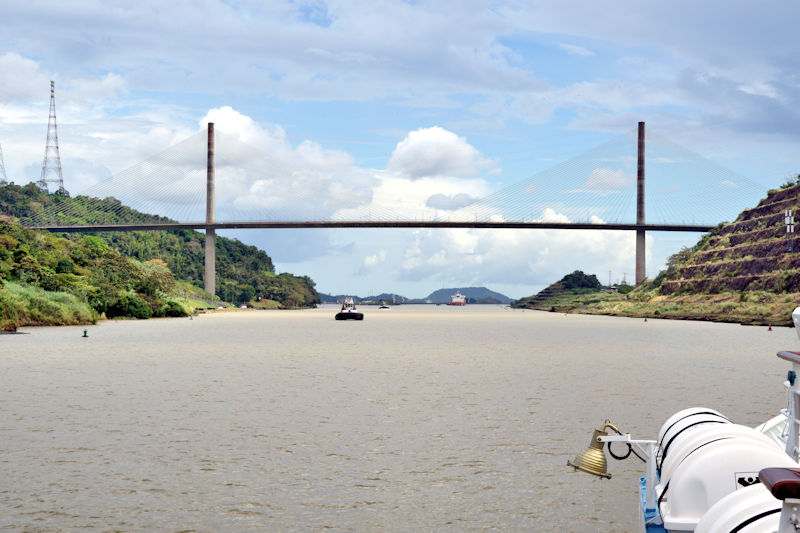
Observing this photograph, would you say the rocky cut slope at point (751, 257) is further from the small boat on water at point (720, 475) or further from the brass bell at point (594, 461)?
the brass bell at point (594, 461)

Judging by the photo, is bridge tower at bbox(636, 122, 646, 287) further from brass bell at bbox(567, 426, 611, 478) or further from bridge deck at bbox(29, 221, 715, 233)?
brass bell at bbox(567, 426, 611, 478)

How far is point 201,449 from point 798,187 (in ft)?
350

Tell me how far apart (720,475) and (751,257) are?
97.6m

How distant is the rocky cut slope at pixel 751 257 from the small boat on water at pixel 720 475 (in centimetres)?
8202

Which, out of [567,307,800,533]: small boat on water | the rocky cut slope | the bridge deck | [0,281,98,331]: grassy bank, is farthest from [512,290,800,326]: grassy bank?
[567,307,800,533]: small boat on water

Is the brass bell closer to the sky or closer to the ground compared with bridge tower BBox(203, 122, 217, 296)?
closer to the ground

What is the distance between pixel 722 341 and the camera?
1913 inches

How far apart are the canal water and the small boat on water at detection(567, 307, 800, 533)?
1.56 m

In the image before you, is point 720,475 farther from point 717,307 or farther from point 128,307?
point 717,307

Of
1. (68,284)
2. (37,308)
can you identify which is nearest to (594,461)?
(37,308)

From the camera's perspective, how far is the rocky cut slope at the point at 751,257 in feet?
287

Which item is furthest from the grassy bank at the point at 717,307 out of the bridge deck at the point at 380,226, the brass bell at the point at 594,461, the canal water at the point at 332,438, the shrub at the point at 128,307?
the brass bell at the point at 594,461

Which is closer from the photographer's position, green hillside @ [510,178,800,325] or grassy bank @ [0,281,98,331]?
grassy bank @ [0,281,98,331]

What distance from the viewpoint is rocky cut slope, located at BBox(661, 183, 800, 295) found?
87.4 meters
